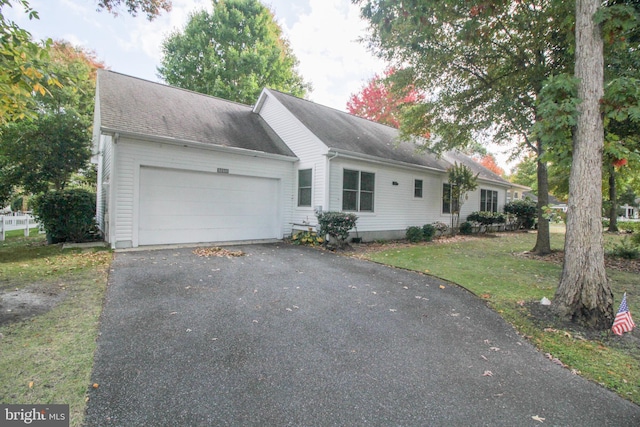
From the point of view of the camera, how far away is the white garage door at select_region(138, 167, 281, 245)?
8.17 m

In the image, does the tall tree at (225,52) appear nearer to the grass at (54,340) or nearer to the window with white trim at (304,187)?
the window with white trim at (304,187)

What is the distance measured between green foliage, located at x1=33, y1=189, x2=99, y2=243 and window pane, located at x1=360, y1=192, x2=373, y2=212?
8.47m

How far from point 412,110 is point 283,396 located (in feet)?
32.3

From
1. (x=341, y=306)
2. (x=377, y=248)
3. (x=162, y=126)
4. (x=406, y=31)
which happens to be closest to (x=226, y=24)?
(x=162, y=126)

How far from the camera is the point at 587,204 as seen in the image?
3.87 metres

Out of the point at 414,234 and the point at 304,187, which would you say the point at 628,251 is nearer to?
the point at 414,234

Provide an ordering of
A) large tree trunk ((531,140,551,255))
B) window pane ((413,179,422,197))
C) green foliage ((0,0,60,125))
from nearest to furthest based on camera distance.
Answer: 1. green foliage ((0,0,60,125))
2. large tree trunk ((531,140,551,255))
3. window pane ((413,179,422,197))

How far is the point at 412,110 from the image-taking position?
33.1 ft

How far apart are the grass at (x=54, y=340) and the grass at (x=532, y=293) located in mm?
4216

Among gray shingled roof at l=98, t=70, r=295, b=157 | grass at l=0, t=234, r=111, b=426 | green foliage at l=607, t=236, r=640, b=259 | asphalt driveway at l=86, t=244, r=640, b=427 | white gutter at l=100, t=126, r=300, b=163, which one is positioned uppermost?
gray shingled roof at l=98, t=70, r=295, b=157

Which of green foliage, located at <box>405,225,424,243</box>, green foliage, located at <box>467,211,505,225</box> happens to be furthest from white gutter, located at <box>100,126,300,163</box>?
green foliage, located at <box>467,211,505,225</box>

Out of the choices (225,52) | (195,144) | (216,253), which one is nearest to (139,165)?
(195,144)

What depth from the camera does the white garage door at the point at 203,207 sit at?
322 inches

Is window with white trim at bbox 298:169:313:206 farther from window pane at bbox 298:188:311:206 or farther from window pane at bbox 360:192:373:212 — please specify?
window pane at bbox 360:192:373:212
